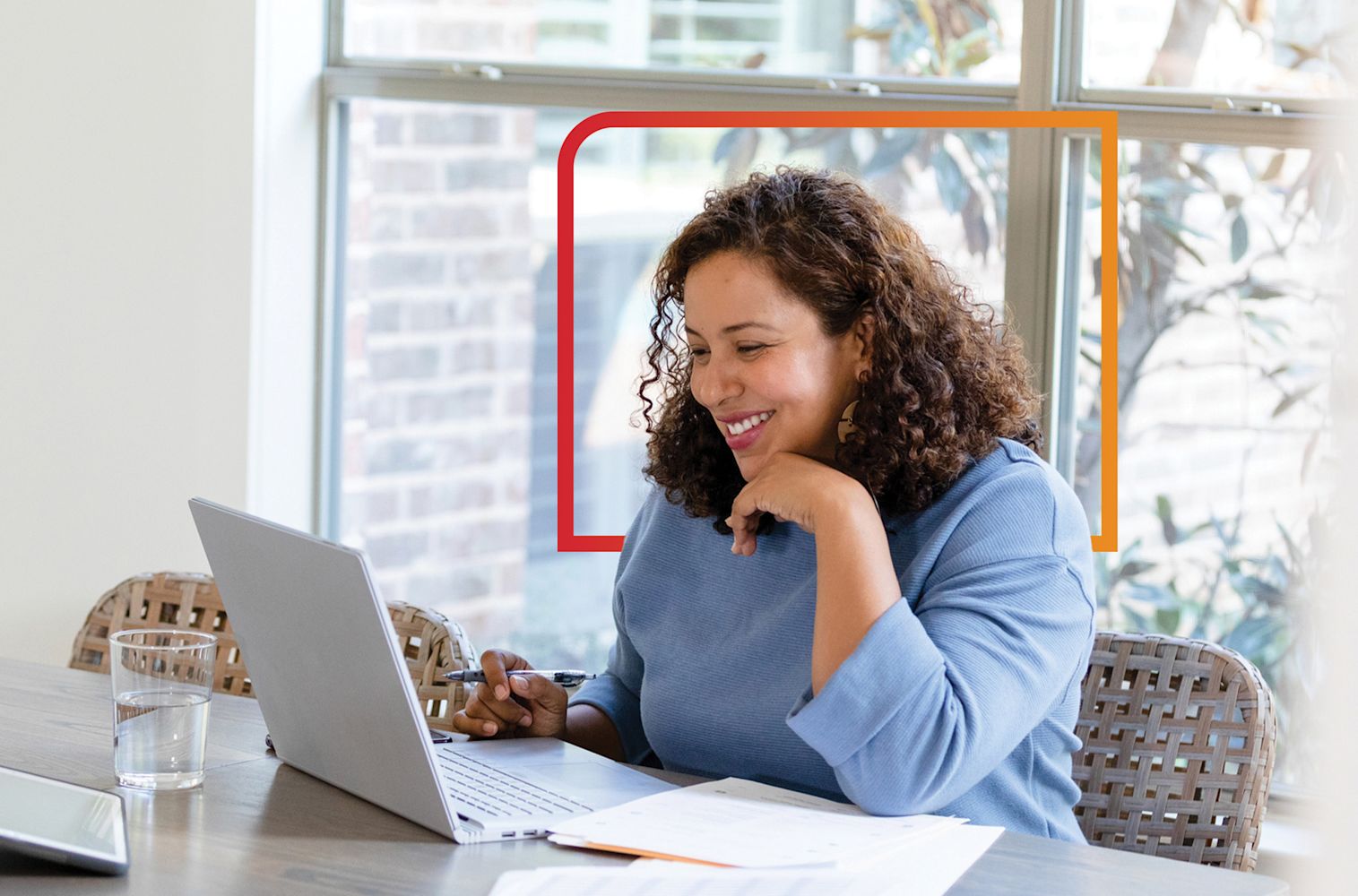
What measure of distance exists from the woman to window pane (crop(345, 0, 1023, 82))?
2.38 ft

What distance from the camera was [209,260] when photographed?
2.68 meters

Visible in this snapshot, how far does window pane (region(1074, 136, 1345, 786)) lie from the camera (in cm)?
213

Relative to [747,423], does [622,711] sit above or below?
below

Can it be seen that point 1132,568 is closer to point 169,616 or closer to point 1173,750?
point 1173,750

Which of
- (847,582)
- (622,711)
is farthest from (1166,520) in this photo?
(847,582)

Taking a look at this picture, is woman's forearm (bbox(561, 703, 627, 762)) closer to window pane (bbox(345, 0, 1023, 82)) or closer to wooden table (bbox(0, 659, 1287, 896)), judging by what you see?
wooden table (bbox(0, 659, 1287, 896))

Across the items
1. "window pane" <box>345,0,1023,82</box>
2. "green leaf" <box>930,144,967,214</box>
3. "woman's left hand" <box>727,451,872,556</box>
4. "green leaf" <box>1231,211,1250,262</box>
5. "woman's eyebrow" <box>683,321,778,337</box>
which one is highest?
"window pane" <box>345,0,1023,82</box>

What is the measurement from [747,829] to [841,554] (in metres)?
0.28

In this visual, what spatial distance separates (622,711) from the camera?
1.74 metres

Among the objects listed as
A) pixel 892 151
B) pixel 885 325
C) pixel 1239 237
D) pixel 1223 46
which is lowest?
pixel 885 325

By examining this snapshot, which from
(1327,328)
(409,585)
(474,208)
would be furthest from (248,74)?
(1327,328)

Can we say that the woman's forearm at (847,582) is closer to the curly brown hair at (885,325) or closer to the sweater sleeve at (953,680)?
the sweater sleeve at (953,680)

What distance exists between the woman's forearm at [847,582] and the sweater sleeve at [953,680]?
0.02 metres

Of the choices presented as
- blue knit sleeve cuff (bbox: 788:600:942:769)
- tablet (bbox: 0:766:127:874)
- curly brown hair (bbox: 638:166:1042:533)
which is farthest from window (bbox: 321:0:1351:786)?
tablet (bbox: 0:766:127:874)
